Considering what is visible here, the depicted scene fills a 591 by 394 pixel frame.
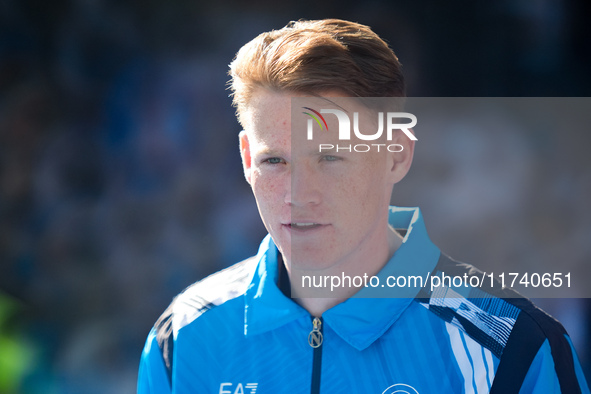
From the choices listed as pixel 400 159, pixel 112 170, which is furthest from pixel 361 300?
pixel 112 170

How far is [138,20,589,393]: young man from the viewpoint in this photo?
109cm

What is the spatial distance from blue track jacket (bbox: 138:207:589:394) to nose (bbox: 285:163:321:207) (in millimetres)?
170

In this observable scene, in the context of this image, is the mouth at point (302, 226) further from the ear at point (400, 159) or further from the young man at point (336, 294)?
the ear at point (400, 159)

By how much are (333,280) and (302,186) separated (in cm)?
21

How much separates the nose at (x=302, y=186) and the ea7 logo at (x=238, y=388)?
373 mm

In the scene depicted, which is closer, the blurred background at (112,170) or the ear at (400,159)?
the ear at (400,159)

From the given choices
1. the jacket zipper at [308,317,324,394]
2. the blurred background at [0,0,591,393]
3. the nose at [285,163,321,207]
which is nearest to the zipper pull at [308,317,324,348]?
the jacket zipper at [308,317,324,394]

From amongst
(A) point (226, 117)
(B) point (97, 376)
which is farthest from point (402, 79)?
(B) point (97, 376)

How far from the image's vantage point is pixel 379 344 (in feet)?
3.71

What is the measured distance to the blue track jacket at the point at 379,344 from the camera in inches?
42.3

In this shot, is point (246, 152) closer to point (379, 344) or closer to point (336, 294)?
point (336, 294)

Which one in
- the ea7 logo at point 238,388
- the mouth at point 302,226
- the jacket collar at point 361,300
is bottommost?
the ea7 logo at point 238,388

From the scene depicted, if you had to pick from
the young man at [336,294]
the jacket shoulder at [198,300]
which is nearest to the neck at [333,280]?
the young man at [336,294]

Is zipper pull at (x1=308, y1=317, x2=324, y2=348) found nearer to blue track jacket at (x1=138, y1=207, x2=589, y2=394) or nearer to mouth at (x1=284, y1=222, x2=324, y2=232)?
blue track jacket at (x1=138, y1=207, x2=589, y2=394)
